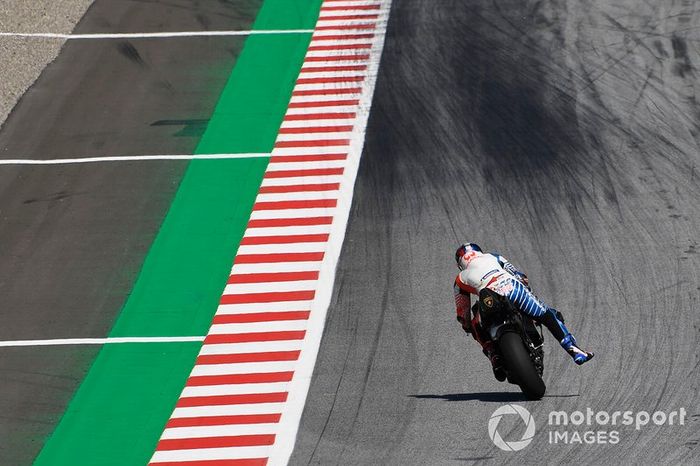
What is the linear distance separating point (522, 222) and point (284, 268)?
11.1 ft

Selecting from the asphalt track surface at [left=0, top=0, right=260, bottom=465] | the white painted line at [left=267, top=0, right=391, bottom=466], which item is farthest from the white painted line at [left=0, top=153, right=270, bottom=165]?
the white painted line at [left=267, top=0, right=391, bottom=466]

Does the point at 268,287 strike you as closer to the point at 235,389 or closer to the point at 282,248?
the point at 282,248

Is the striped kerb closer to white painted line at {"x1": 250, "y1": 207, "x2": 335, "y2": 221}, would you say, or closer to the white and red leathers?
white painted line at {"x1": 250, "y1": 207, "x2": 335, "y2": 221}

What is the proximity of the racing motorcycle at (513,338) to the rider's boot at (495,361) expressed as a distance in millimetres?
67

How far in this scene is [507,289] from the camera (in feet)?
38.0

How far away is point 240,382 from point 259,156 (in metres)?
5.63

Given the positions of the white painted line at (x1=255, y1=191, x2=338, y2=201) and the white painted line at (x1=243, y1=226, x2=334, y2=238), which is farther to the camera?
the white painted line at (x1=255, y1=191, x2=338, y2=201)

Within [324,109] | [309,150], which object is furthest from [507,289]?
[324,109]

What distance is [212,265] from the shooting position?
1564cm

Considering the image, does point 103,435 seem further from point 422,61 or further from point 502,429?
point 422,61

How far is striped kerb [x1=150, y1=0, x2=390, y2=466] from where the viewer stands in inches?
496

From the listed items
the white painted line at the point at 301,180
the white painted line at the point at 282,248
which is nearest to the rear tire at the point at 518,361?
the white painted line at the point at 282,248

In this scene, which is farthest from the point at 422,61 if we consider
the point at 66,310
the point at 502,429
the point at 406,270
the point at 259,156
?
the point at 502,429

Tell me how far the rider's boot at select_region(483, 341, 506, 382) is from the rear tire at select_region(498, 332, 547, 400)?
32 centimetres
